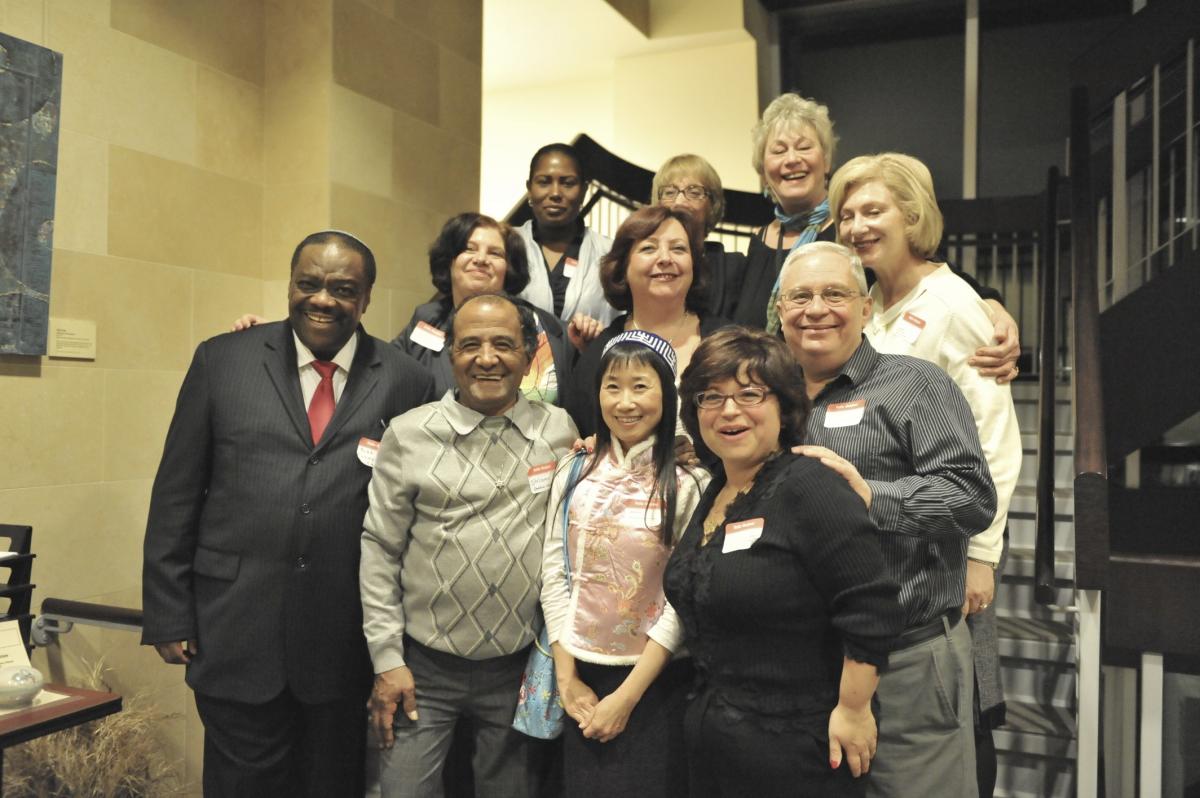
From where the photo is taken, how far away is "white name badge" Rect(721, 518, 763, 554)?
1488 mm

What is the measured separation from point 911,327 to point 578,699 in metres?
1.09

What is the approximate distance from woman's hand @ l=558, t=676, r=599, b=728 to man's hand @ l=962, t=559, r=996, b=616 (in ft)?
2.64

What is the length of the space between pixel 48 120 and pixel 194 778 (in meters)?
2.44

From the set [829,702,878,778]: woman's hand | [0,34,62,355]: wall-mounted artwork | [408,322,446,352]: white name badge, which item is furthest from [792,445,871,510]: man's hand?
[0,34,62,355]: wall-mounted artwork

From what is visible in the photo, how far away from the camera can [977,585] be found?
1.81 m

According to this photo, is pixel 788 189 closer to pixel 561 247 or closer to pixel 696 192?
pixel 696 192

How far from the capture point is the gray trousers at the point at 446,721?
1939 mm

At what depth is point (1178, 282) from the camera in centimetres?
338

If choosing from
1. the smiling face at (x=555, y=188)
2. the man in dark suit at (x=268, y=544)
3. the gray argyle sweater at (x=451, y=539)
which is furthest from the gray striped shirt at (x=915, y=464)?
the smiling face at (x=555, y=188)

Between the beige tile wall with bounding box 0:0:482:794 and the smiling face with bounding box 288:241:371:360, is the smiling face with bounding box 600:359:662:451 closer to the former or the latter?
the smiling face with bounding box 288:241:371:360

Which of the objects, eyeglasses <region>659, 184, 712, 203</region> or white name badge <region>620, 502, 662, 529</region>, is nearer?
white name badge <region>620, 502, 662, 529</region>

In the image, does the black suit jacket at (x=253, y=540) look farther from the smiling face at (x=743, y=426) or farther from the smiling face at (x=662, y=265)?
the smiling face at (x=743, y=426)

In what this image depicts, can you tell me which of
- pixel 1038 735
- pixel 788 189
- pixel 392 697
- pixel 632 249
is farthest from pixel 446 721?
pixel 1038 735

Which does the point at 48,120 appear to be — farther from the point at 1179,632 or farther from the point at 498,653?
the point at 1179,632
